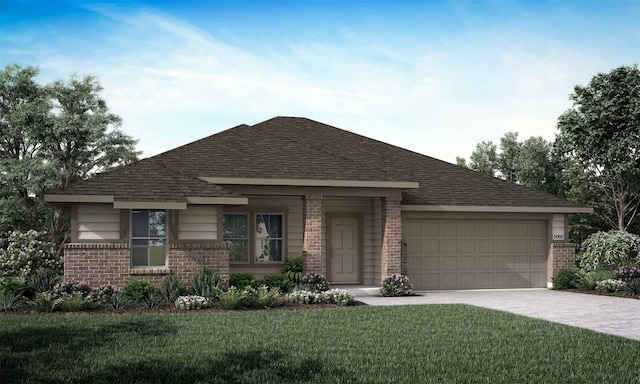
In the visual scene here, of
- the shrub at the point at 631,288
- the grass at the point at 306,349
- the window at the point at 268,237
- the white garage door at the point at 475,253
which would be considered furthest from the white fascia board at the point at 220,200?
the shrub at the point at 631,288

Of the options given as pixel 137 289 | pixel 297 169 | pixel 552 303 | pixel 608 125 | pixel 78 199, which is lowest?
pixel 552 303

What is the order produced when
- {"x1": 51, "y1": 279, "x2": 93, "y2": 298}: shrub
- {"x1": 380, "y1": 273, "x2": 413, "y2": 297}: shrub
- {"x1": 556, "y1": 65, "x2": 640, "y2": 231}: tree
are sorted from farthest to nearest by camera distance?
{"x1": 556, "y1": 65, "x2": 640, "y2": 231}: tree < {"x1": 380, "y1": 273, "x2": 413, "y2": 297}: shrub < {"x1": 51, "y1": 279, "x2": 93, "y2": 298}: shrub

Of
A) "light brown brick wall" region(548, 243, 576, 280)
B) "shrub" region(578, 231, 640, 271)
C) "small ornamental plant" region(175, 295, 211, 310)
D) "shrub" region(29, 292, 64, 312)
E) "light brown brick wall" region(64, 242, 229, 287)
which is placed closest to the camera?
"shrub" region(29, 292, 64, 312)

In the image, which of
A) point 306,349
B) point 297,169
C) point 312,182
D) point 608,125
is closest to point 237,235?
point 297,169

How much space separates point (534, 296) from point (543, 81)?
24.8 ft

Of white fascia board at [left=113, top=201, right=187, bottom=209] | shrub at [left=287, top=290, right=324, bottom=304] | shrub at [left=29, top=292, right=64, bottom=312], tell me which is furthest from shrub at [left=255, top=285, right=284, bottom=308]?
shrub at [left=29, top=292, right=64, bottom=312]

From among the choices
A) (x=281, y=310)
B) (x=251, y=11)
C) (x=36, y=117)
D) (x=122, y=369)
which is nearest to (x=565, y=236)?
(x=281, y=310)

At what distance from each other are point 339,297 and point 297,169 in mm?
4772

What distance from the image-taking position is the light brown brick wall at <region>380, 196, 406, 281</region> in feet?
67.3

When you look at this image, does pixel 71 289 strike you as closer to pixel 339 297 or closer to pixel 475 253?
pixel 339 297

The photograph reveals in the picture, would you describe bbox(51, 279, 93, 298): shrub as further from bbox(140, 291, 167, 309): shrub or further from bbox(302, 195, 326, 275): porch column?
bbox(302, 195, 326, 275): porch column

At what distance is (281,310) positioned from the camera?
15906mm

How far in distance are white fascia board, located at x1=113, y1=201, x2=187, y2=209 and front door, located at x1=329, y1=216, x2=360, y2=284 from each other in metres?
5.86

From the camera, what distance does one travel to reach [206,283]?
56.7 feet
